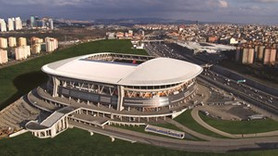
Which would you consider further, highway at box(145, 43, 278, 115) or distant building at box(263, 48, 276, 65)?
distant building at box(263, 48, 276, 65)

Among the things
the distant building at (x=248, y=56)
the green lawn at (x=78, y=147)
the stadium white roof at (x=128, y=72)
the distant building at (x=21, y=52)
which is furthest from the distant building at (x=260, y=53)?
the distant building at (x=21, y=52)

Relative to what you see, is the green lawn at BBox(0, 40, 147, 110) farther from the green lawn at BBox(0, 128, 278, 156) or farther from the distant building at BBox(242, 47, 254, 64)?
the distant building at BBox(242, 47, 254, 64)

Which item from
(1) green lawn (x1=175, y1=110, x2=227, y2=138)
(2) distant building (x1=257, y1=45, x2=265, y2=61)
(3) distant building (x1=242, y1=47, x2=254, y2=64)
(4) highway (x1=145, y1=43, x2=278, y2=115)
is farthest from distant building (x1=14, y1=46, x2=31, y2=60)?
(2) distant building (x1=257, y1=45, x2=265, y2=61)

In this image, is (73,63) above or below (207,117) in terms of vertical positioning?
above

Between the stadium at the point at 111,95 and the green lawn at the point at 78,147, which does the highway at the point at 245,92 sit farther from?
the green lawn at the point at 78,147

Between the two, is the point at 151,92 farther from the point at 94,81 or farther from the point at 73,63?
the point at 73,63

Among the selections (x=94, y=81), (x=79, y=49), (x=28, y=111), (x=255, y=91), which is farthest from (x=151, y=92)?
(x=79, y=49)
